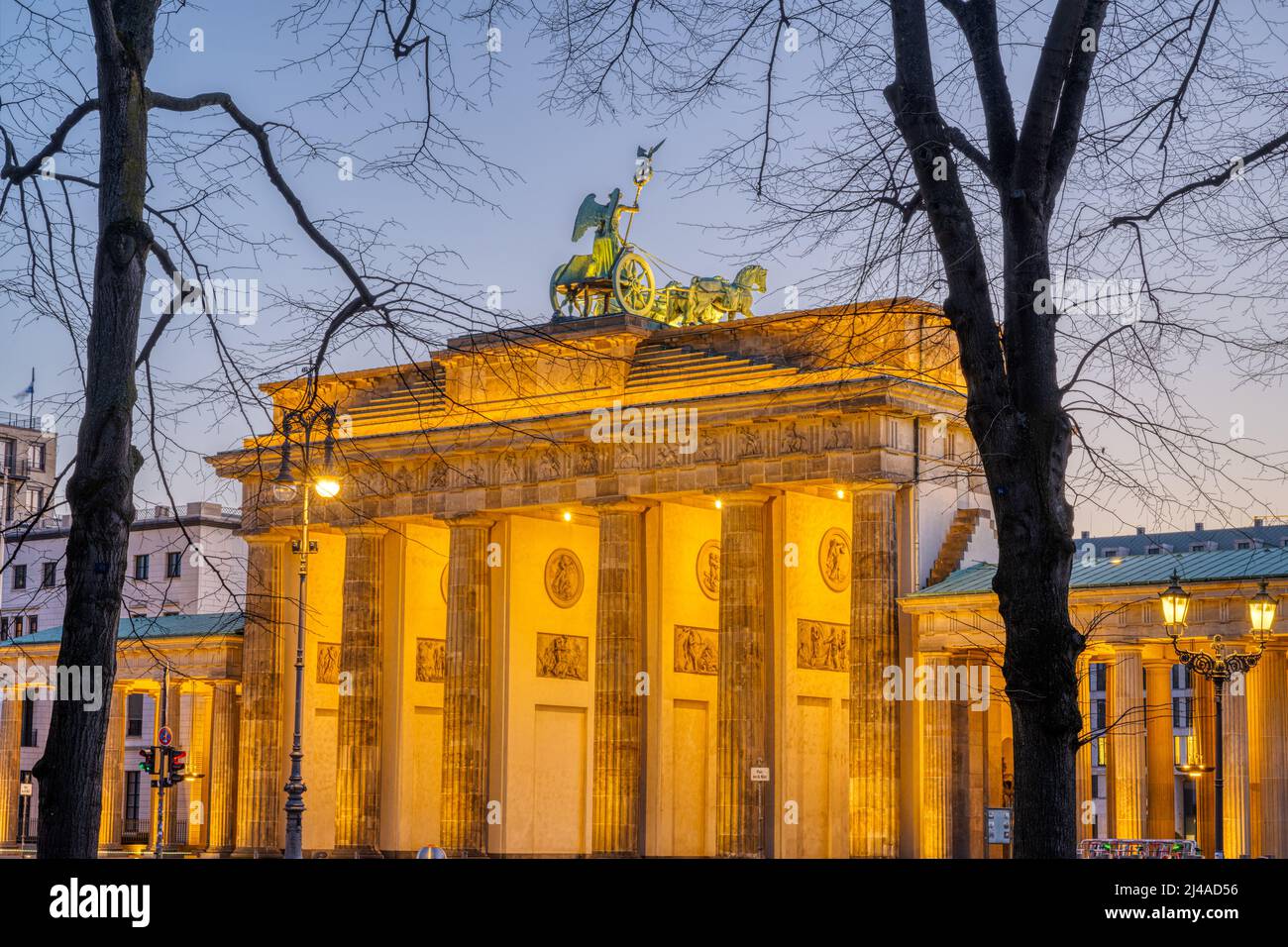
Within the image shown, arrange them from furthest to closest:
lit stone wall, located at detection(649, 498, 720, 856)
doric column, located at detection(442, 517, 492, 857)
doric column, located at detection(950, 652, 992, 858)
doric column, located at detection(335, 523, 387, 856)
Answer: doric column, located at detection(335, 523, 387, 856), doric column, located at detection(442, 517, 492, 857), lit stone wall, located at detection(649, 498, 720, 856), doric column, located at detection(950, 652, 992, 858)

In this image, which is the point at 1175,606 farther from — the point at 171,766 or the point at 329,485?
the point at 171,766

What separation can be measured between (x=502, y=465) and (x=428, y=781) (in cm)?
1207

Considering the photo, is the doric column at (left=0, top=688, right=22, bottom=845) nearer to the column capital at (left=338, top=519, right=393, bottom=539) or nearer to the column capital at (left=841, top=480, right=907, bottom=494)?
the column capital at (left=338, top=519, right=393, bottom=539)

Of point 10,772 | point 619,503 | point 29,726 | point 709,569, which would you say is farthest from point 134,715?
point 619,503

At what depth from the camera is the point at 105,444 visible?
1327 cm

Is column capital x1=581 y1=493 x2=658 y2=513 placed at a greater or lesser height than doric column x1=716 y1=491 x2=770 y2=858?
greater

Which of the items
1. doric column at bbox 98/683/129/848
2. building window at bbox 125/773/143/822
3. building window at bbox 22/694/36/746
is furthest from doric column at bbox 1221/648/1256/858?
building window at bbox 22/694/36/746

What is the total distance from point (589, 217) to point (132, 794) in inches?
2115

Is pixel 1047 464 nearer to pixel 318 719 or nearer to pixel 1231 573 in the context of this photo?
pixel 1231 573

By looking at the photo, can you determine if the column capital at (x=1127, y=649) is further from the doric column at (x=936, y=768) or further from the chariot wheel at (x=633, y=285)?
the chariot wheel at (x=633, y=285)

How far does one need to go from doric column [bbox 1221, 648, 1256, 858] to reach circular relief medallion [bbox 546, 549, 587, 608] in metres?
24.1

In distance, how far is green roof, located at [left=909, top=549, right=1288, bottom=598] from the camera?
1839 inches

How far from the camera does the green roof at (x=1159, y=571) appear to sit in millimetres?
46703
